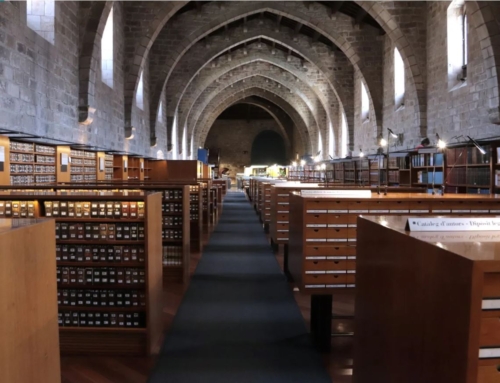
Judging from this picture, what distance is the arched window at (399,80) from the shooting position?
15.1 m

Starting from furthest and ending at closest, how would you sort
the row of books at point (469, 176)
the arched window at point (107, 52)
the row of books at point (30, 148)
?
the arched window at point (107, 52) < the row of books at point (469, 176) < the row of books at point (30, 148)

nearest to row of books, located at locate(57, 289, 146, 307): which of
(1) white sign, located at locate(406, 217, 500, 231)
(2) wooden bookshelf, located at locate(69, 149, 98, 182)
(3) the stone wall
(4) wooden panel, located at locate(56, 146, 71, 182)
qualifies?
(1) white sign, located at locate(406, 217, 500, 231)

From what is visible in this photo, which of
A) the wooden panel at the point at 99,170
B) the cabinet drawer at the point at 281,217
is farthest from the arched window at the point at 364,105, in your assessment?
the cabinet drawer at the point at 281,217

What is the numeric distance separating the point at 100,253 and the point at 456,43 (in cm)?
1080

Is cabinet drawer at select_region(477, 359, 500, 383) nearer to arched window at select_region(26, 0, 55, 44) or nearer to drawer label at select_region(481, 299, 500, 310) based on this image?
drawer label at select_region(481, 299, 500, 310)

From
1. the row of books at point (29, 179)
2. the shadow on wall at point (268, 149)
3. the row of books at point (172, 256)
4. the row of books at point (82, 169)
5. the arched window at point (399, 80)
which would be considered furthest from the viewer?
the shadow on wall at point (268, 149)

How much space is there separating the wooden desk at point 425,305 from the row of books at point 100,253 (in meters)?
2.17

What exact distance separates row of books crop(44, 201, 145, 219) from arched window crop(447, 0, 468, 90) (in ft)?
32.5

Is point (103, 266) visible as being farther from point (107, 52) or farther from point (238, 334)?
point (107, 52)

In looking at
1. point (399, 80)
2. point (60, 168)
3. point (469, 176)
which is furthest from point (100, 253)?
point (399, 80)

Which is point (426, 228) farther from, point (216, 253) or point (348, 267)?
point (216, 253)

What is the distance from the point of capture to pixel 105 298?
12.9ft

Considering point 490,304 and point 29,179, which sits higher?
point 29,179

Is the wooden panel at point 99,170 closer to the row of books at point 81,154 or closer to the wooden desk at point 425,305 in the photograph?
the row of books at point 81,154
